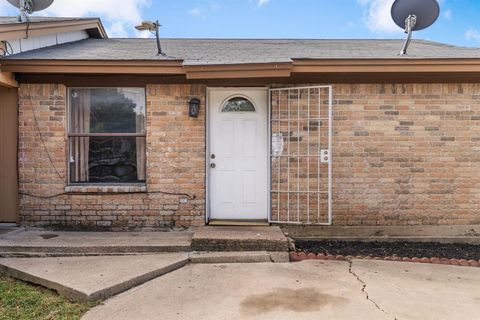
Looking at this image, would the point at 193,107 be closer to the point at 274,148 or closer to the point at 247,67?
the point at 247,67

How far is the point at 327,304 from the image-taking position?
3828mm

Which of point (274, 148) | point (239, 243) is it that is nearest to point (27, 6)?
point (274, 148)

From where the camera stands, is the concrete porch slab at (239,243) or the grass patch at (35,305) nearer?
the grass patch at (35,305)

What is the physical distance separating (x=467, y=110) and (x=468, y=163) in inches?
33.5

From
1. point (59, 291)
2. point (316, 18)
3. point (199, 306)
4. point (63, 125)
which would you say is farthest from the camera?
point (316, 18)

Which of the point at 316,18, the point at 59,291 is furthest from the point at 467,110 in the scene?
the point at 316,18

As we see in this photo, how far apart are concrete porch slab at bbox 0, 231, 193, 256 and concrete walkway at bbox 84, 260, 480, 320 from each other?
2.41 feet

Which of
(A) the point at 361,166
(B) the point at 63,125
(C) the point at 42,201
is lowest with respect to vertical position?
(C) the point at 42,201

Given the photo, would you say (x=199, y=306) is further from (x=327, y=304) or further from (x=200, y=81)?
(x=200, y=81)

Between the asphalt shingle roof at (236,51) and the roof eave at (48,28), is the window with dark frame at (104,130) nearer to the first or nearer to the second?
the asphalt shingle roof at (236,51)

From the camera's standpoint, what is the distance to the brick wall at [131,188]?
614 cm

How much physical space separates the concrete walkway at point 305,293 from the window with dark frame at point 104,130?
8.00ft

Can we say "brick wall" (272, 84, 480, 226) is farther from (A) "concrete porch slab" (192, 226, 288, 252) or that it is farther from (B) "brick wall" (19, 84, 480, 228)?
(A) "concrete porch slab" (192, 226, 288, 252)

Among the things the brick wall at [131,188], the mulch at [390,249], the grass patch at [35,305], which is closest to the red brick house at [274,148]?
the brick wall at [131,188]
